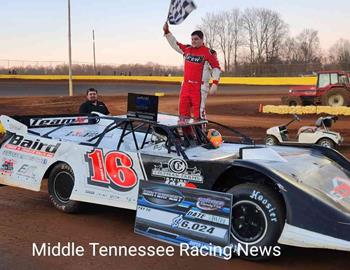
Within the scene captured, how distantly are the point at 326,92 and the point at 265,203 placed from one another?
17.6m

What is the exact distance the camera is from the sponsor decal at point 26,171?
19.0 ft

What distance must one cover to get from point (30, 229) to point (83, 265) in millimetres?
1203

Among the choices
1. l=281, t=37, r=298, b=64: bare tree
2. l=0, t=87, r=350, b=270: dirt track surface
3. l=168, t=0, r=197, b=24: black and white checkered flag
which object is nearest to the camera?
l=0, t=87, r=350, b=270: dirt track surface

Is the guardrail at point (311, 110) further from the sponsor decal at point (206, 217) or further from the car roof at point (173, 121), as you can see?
the sponsor decal at point (206, 217)

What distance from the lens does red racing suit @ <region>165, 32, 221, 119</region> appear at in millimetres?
6926

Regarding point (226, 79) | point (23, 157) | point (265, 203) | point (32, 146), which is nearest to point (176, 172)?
point (265, 203)

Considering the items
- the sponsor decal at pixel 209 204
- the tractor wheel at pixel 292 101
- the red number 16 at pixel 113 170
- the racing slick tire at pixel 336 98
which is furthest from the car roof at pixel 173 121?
the tractor wheel at pixel 292 101

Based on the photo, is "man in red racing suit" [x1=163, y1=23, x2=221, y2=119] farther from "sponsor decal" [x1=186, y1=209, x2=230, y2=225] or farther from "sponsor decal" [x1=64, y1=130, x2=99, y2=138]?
"sponsor decal" [x1=186, y1=209, x2=230, y2=225]

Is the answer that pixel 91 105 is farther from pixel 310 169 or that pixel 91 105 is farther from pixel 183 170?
pixel 310 169

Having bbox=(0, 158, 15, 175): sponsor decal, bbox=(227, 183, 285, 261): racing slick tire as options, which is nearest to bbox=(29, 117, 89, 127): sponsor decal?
bbox=(0, 158, 15, 175): sponsor decal

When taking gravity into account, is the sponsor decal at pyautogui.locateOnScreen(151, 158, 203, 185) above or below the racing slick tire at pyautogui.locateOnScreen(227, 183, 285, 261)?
above

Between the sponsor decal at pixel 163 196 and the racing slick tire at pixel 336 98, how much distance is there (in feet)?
56.0

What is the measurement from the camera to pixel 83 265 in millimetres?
4113

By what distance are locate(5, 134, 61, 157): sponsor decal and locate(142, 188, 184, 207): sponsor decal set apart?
58.0 inches
